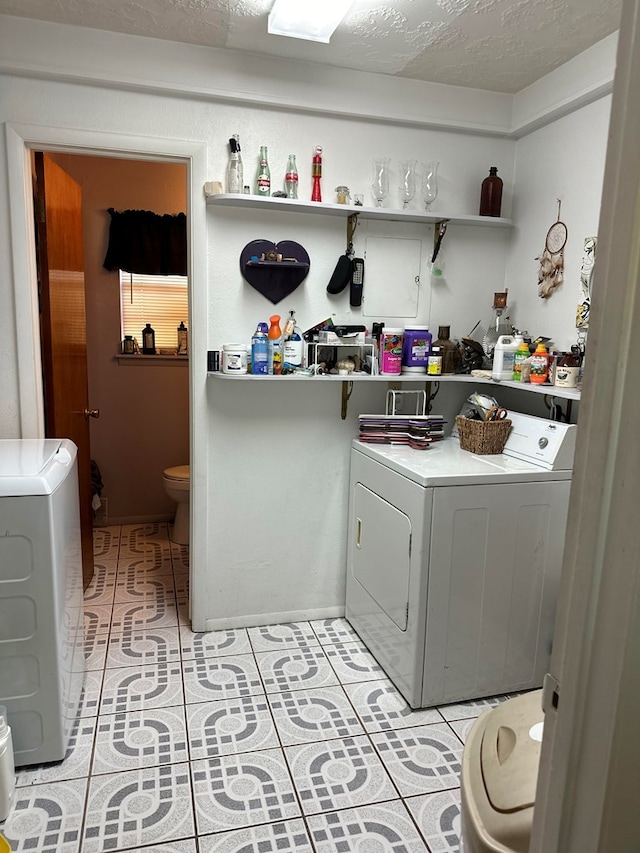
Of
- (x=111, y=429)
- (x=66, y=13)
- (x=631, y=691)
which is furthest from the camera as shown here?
(x=111, y=429)

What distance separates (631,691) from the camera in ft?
1.94

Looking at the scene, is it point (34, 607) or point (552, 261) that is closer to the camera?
point (34, 607)

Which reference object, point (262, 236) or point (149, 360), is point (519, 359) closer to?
point (262, 236)

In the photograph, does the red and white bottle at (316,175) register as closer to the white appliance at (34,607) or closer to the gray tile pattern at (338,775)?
the white appliance at (34,607)

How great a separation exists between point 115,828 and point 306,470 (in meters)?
1.54

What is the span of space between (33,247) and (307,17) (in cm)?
134

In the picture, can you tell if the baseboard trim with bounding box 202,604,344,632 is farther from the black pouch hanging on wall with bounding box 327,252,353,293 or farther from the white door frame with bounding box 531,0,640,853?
the white door frame with bounding box 531,0,640,853

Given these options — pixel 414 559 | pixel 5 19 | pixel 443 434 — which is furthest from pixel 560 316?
pixel 5 19

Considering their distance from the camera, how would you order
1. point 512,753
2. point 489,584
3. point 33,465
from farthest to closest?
point 489,584
point 33,465
point 512,753

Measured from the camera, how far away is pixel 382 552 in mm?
2432

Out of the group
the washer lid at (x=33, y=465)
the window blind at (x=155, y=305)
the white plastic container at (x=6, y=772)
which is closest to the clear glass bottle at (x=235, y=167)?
the washer lid at (x=33, y=465)

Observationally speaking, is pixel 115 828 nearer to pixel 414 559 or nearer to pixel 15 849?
pixel 15 849

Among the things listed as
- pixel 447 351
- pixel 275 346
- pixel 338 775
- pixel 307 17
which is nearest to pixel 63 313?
pixel 275 346

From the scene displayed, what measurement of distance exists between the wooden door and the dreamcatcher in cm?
216
